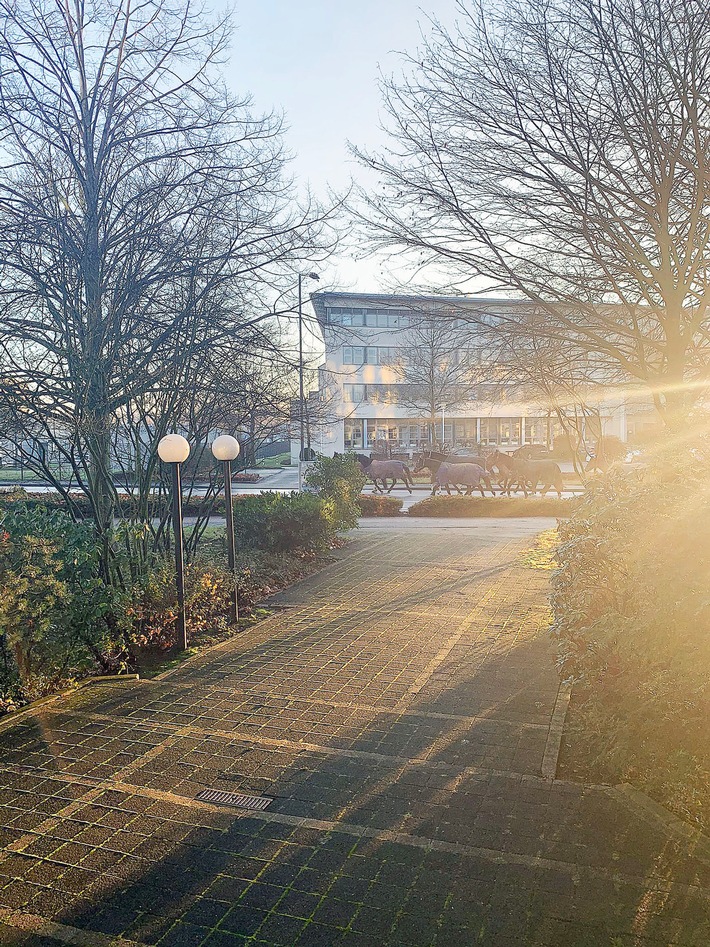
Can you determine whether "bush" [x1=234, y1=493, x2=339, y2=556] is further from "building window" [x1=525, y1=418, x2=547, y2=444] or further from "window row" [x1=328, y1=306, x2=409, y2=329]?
"building window" [x1=525, y1=418, x2=547, y2=444]

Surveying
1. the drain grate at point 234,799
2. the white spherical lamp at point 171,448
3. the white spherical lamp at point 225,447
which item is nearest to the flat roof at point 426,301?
the white spherical lamp at point 225,447

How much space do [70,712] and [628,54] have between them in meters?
7.12

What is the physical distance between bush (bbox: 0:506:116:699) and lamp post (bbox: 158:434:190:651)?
3.42 feet

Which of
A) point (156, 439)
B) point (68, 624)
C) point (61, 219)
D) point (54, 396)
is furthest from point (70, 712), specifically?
point (61, 219)

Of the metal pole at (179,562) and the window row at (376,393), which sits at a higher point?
the window row at (376,393)

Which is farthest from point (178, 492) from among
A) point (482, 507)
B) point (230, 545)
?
point (482, 507)

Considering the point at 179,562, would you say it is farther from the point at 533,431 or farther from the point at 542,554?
the point at 533,431

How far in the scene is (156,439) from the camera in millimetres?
8484

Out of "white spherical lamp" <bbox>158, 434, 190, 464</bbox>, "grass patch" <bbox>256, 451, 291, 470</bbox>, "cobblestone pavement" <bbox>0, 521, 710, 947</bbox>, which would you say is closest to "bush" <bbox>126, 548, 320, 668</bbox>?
"cobblestone pavement" <bbox>0, 521, 710, 947</bbox>

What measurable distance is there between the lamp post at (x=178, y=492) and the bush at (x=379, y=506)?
13.0m

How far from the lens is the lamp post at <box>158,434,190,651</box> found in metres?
6.75

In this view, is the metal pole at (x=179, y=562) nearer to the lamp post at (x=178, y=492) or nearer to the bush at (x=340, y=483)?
the lamp post at (x=178, y=492)

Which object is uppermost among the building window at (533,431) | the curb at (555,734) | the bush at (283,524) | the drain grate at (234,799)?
the building window at (533,431)

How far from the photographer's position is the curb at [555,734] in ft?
14.3
